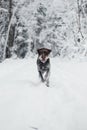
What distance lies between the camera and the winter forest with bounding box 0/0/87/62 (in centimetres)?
1858

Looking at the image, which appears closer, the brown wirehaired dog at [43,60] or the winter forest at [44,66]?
the winter forest at [44,66]

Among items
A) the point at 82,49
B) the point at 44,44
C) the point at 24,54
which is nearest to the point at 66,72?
the point at 82,49

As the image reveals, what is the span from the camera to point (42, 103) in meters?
7.82

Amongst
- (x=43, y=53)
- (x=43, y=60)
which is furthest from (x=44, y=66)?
(x=43, y=53)

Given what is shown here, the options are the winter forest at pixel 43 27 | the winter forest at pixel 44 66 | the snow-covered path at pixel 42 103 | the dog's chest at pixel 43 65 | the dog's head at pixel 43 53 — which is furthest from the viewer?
the winter forest at pixel 43 27

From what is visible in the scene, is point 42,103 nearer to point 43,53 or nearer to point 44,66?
point 43,53

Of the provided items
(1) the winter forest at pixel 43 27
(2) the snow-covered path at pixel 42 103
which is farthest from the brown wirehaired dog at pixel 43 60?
(1) the winter forest at pixel 43 27

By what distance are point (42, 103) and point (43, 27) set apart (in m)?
13.4

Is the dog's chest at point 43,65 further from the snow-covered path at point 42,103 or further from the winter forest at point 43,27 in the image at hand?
the winter forest at point 43,27

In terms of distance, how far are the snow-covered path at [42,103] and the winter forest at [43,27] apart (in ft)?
22.2

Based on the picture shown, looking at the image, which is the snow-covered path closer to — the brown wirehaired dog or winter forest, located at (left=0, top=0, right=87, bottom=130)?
winter forest, located at (left=0, top=0, right=87, bottom=130)

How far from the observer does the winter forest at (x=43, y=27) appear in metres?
18.6

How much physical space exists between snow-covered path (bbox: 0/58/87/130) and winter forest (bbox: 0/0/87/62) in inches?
266

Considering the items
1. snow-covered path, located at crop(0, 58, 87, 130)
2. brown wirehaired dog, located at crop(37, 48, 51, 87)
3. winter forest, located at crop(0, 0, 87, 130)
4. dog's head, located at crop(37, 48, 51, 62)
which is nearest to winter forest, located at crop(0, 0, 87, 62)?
winter forest, located at crop(0, 0, 87, 130)
